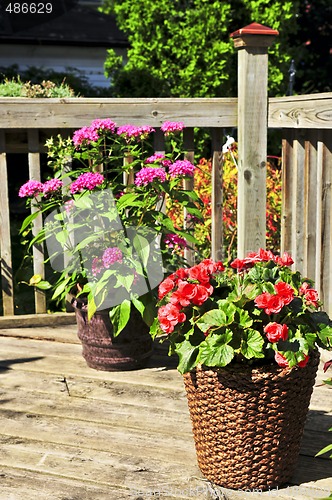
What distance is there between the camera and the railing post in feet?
12.8

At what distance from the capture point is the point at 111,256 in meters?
3.22

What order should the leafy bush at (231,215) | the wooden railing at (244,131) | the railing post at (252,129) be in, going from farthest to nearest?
1. the leafy bush at (231,215)
2. the railing post at (252,129)
3. the wooden railing at (244,131)

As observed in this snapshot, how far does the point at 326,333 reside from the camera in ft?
7.86

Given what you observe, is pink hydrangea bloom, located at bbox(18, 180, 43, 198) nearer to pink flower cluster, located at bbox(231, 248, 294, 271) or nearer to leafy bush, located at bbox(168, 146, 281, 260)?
pink flower cluster, located at bbox(231, 248, 294, 271)

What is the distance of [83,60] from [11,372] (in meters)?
8.38

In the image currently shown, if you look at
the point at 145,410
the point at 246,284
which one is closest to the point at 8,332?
the point at 145,410

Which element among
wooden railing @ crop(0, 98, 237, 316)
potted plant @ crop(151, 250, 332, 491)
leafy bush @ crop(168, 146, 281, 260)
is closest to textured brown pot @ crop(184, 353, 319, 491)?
potted plant @ crop(151, 250, 332, 491)

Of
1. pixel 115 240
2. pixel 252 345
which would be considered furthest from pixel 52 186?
pixel 252 345

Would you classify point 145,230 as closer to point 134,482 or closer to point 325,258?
point 325,258

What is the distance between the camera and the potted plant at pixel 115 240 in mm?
3312

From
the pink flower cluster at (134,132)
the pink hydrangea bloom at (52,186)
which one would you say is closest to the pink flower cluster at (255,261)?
the pink flower cluster at (134,132)

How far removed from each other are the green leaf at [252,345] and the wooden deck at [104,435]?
0.51 meters

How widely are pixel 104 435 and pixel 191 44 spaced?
5.65 meters

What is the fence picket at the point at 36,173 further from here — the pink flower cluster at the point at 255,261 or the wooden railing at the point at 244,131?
the pink flower cluster at the point at 255,261
